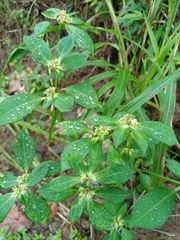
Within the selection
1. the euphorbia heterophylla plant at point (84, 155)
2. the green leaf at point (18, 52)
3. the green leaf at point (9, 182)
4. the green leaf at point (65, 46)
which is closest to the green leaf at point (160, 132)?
the euphorbia heterophylla plant at point (84, 155)

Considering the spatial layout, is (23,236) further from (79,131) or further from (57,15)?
(57,15)

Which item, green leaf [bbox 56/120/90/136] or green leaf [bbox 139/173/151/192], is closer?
green leaf [bbox 56/120/90/136]

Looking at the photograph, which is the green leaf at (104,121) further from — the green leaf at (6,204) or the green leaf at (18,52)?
the green leaf at (18,52)

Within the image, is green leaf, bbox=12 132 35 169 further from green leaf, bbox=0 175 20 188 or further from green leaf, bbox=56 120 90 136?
green leaf, bbox=56 120 90 136

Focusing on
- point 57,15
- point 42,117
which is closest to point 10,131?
point 42,117

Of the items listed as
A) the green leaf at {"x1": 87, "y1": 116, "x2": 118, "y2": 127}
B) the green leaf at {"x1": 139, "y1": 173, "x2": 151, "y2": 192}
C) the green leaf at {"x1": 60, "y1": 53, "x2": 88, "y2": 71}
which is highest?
the green leaf at {"x1": 60, "y1": 53, "x2": 88, "y2": 71}

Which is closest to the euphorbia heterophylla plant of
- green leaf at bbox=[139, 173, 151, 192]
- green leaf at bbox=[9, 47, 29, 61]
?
green leaf at bbox=[139, 173, 151, 192]
